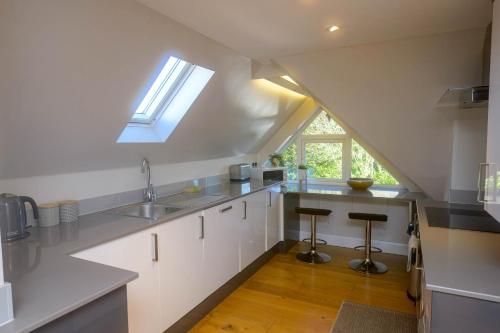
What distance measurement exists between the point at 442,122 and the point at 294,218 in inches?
87.1

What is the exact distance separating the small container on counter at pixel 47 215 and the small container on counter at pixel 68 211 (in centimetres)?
7

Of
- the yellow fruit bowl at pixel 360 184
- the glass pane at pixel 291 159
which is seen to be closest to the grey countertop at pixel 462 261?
the yellow fruit bowl at pixel 360 184

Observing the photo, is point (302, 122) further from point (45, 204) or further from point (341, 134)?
point (45, 204)

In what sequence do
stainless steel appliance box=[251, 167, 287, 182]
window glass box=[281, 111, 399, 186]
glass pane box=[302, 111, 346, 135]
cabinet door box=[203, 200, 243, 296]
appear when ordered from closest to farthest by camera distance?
cabinet door box=[203, 200, 243, 296] → stainless steel appliance box=[251, 167, 287, 182] → window glass box=[281, 111, 399, 186] → glass pane box=[302, 111, 346, 135]

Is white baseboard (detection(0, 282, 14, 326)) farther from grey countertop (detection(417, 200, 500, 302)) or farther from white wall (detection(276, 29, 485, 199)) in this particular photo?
white wall (detection(276, 29, 485, 199))

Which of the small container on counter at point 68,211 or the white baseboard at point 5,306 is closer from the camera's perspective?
the white baseboard at point 5,306

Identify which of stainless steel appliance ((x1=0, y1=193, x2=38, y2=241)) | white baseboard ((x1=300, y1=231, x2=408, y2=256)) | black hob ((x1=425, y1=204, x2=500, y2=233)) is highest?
stainless steel appliance ((x1=0, y1=193, x2=38, y2=241))

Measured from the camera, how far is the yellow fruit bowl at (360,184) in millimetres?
3994

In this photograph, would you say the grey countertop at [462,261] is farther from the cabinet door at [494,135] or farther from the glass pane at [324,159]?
the glass pane at [324,159]

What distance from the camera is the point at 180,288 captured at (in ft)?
7.47

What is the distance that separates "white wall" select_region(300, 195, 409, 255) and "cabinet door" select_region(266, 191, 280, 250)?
2.11 feet

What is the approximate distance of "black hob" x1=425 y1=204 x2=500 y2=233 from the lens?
2.05 metres

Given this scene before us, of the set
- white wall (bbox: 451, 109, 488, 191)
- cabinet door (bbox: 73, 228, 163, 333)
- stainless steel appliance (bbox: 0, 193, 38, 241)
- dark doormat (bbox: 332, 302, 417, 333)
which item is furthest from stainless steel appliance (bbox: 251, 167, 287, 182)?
stainless steel appliance (bbox: 0, 193, 38, 241)

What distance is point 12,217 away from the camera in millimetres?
1689
